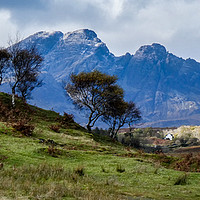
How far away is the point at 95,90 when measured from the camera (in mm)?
50875

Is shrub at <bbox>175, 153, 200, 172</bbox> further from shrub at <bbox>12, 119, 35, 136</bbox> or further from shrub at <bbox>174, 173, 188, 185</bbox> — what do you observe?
shrub at <bbox>12, 119, 35, 136</bbox>

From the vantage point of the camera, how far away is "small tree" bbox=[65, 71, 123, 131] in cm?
5135

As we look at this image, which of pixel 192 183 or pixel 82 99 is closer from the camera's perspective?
pixel 192 183

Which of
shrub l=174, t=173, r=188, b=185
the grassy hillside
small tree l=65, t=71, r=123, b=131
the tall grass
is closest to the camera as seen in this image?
the tall grass

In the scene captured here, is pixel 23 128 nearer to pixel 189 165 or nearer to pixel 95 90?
pixel 189 165

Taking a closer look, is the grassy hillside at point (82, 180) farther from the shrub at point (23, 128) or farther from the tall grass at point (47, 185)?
the shrub at point (23, 128)

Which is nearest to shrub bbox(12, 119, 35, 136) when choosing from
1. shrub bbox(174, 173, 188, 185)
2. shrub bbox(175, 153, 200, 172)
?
shrub bbox(175, 153, 200, 172)

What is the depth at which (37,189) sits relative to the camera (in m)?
8.38

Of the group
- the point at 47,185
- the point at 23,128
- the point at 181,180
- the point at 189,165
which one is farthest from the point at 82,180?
the point at 23,128

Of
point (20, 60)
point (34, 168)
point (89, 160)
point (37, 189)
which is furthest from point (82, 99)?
point (37, 189)

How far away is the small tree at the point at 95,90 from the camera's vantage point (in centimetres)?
5135

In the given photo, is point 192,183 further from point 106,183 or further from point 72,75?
point 72,75

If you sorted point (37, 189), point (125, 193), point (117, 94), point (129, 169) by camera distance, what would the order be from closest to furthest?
point (37, 189) < point (125, 193) < point (129, 169) < point (117, 94)

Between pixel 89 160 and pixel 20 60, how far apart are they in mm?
32244
